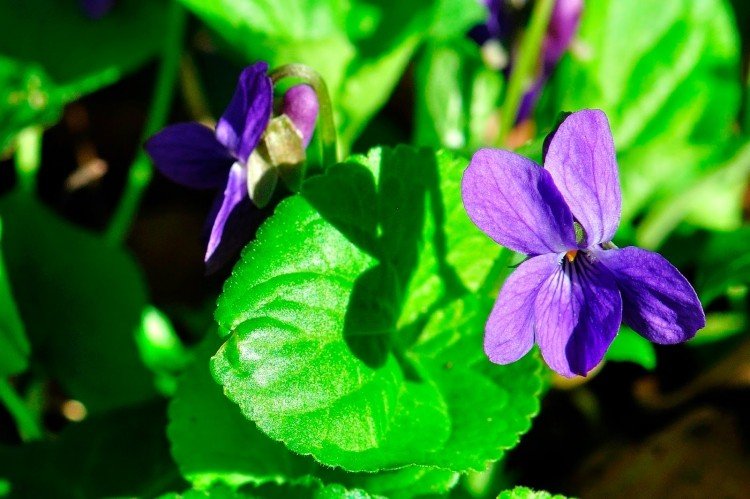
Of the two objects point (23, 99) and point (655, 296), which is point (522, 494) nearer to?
point (655, 296)

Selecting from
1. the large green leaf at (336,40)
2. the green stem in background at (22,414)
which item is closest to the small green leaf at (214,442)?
the green stem in background at (22,414)

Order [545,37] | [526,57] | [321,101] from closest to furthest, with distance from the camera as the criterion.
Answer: [321,101], [526,57], [545,37]

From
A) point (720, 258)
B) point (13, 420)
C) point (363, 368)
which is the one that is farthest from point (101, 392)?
point (720, 258)

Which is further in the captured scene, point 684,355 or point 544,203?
point 684,355

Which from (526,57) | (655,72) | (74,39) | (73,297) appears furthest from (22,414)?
(655,72)

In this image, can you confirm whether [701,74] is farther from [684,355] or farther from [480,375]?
[480,375]

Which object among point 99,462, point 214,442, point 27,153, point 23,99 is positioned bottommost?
point 99,462
